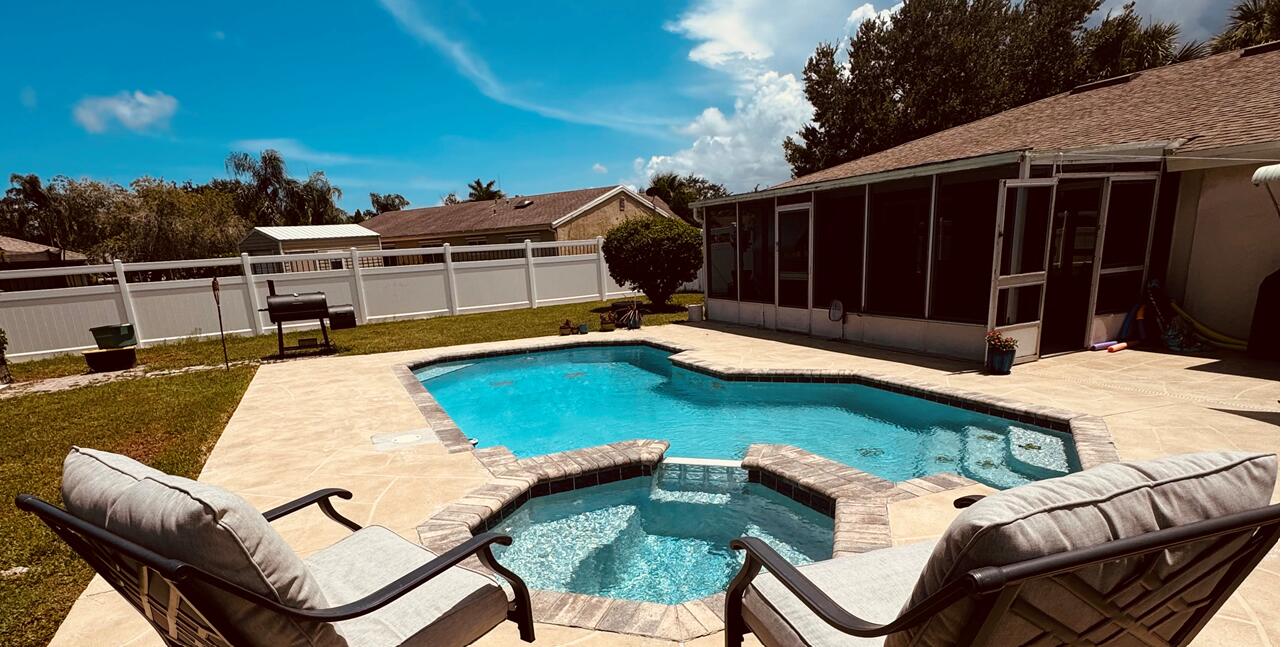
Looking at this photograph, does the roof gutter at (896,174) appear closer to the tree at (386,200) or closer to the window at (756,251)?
the window at (756,251)

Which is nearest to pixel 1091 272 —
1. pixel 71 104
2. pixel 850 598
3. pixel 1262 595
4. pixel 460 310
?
pixel 1262 595

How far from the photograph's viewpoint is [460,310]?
51.5ft

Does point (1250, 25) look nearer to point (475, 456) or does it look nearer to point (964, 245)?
point (964, 245)

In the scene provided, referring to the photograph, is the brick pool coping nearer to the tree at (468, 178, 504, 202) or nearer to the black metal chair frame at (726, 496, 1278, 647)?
the black metal chair frame at (726, 496, 1278, 647)

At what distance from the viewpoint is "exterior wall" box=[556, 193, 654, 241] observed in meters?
23.8

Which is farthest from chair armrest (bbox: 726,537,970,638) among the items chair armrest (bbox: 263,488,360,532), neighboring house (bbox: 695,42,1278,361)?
neighboring house (bbox: 695,42,1278,361)

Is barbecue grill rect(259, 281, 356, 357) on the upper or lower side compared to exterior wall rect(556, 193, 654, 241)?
lower

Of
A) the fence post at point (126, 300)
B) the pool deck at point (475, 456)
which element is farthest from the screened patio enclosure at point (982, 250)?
the fence post at point (126, 300)

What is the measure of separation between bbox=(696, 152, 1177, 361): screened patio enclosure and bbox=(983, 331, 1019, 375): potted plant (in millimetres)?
392

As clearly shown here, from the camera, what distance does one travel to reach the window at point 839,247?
32.1 ft

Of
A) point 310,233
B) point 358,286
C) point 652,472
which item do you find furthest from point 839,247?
point 310,233

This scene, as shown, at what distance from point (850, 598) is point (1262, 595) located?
2706mm

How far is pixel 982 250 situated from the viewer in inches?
319

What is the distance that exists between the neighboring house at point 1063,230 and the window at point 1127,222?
0.02 m
